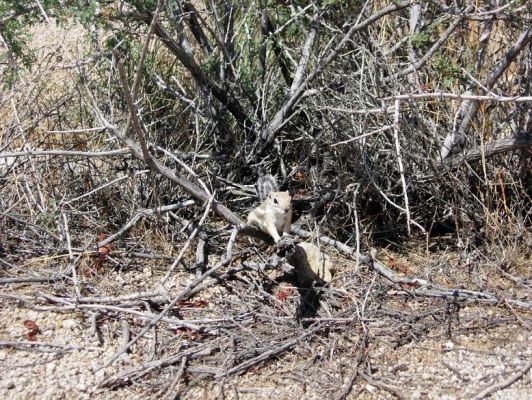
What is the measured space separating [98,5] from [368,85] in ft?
5.02

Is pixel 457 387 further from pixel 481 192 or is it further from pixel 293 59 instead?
pixel 293 59

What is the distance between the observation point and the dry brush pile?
362cm

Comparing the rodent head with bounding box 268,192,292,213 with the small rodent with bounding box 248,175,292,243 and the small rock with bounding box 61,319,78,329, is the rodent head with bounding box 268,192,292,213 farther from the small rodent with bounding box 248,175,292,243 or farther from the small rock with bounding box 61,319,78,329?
the small rock with bounding box 61,319,78,329

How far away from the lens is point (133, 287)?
3.95 meters

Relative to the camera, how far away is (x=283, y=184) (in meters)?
4.50

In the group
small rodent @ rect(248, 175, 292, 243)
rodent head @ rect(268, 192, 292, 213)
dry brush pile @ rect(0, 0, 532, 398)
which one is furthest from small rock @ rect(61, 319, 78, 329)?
rodent head @ rect(268, 192, 292, 213)

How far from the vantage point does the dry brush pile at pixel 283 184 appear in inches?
143

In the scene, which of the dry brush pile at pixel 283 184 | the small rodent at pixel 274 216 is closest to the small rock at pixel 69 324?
the dry brush pile at pixel 283 184

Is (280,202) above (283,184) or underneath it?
above

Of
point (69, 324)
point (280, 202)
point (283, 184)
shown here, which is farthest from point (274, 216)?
point (69, 324)

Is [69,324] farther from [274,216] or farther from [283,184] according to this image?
[283,184]

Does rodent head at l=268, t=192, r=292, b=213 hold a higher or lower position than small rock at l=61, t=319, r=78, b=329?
higher

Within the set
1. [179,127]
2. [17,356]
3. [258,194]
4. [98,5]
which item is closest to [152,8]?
[98,5]

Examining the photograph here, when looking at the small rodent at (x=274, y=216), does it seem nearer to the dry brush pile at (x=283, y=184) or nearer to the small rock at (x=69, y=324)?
the dry brush pile at (x=283, y=184)
